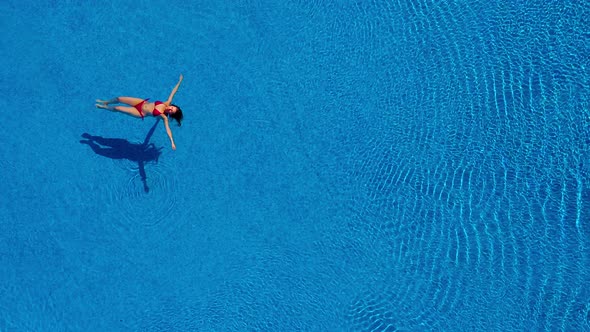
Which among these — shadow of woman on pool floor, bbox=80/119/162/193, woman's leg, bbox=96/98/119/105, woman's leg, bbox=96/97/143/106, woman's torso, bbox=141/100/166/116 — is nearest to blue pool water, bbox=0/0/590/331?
shadow of woman on pool floor, bbox=80/119/162/193

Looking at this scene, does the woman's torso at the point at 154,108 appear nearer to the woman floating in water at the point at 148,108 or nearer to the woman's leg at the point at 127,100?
the woman floating in water at the point at 148,108

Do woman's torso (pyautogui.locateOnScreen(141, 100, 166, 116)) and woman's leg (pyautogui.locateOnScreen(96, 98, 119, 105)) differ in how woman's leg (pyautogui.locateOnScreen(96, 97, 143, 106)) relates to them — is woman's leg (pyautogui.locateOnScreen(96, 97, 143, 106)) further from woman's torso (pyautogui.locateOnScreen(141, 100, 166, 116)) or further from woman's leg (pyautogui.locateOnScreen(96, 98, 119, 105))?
woman's torso (pyautogui.locateOnScreen(141, 100, 166, 116))

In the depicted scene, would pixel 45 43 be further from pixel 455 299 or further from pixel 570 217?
pixel 570 217

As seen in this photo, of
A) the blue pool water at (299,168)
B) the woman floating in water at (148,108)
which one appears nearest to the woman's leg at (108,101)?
the woman floating in water at (148,108)

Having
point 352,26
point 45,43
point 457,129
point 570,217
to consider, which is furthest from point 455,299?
point 45,43

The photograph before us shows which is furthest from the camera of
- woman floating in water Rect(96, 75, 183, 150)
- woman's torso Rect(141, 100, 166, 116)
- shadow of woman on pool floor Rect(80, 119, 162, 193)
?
shadow of woman on pool floor Rect(80, 119, 162, 193)
